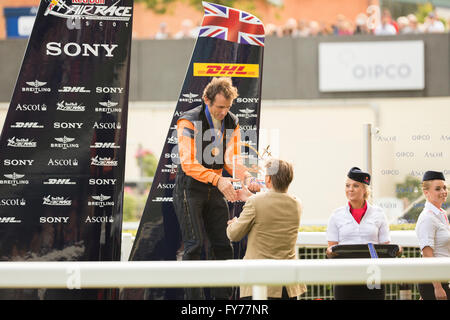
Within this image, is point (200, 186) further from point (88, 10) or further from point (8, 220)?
point (88, 10)

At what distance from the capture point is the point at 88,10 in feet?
19.0

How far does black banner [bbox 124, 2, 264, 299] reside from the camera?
639 cm

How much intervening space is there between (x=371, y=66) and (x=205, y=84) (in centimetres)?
1118

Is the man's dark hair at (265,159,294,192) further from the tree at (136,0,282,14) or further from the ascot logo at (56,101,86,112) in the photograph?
the tree at (136,0,282,14)

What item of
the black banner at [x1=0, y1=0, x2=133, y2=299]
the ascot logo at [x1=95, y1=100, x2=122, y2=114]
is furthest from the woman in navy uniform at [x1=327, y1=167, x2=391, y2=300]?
the ascot logo at [x1=95, y1=100, x2=122, y2=114]

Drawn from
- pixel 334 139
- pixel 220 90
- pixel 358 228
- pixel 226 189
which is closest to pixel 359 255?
pixel 358 228

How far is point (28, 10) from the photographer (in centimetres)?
1881

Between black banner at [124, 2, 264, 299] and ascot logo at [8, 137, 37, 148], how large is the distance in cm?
119

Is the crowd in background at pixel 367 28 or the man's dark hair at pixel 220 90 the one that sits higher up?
the crowd in background at pixel 367 28

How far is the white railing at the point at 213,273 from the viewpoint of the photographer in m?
3.22

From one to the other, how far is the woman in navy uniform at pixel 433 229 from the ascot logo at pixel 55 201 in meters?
2.78

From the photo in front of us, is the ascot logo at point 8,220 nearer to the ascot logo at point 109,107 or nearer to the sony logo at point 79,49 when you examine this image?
the ascot logo at point 109,107

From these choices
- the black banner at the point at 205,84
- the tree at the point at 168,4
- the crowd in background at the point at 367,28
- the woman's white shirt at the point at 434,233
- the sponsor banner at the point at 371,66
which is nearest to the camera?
the woman's white shirt at the point at 434,233

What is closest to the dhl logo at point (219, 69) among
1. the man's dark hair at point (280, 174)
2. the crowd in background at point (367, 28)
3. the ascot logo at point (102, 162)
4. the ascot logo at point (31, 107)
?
the ascot logo at point (102, 162)
